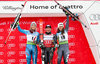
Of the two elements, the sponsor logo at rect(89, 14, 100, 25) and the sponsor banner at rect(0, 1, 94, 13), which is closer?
the sponsor banner at rect(0, 1, 94, 13)

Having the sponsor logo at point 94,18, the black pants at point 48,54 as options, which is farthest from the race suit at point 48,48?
the sponsor logo at point 94,18

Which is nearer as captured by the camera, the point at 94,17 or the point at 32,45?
the point at 32,45

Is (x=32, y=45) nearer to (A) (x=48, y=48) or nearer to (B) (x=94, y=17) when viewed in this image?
(A) (x=48, y=48)

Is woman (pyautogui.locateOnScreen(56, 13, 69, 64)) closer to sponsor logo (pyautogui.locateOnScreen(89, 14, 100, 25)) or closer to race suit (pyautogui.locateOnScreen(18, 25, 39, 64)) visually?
race suit (pyautogui.locateOnScreen(18, 25, 39, 64))

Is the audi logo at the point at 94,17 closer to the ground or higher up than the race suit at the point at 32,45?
higher up

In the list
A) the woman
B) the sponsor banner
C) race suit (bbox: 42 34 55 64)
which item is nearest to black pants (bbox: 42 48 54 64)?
race suit (bbox: 42 34 55 64)

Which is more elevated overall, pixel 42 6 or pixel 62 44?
pixel 42 6

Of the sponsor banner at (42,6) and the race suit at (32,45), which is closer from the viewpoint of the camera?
the race suit at (32,45)

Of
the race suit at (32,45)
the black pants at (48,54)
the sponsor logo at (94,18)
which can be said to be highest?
the sponsor logo at (94,18)

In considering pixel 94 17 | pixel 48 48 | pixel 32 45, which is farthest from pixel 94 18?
pixel 32 45

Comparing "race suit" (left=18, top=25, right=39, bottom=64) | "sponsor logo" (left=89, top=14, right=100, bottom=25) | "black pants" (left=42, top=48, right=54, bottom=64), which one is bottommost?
"black pants" (left=42, top=48, right=54, bottom=64)

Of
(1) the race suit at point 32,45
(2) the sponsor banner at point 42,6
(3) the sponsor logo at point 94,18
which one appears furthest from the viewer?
(3) the sponsor logo at point 94,18

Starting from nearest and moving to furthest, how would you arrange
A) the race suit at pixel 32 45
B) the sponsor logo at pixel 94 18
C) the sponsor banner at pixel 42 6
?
the race suit at pixel 32 45
the sponsor banner at pixel 42 6
the sponsor logo at pixel 94 18

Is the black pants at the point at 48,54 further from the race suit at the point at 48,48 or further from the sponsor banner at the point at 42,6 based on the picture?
the sponsor banner at the point at 42,6
